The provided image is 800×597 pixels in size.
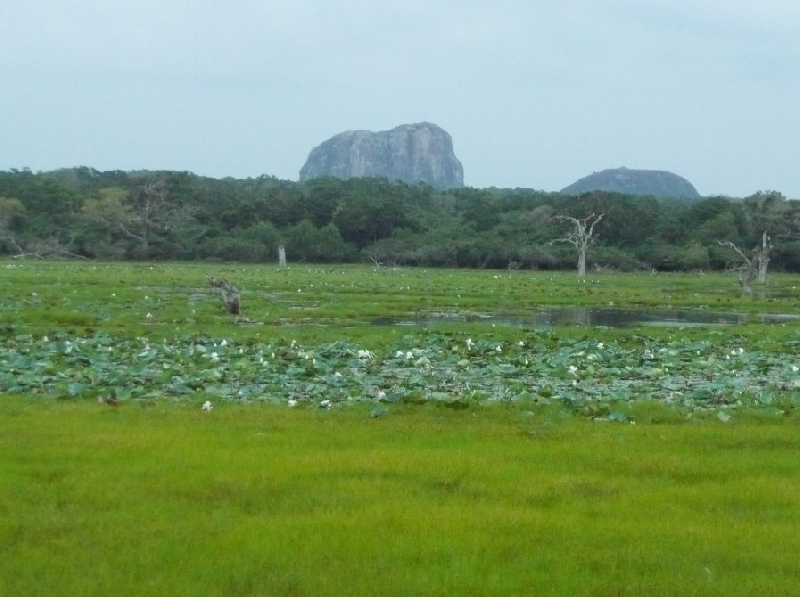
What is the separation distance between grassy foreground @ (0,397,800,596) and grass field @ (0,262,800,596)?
0.02 m

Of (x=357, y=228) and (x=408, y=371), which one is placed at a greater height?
(x=357, y=228)

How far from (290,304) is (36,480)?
22.8 m

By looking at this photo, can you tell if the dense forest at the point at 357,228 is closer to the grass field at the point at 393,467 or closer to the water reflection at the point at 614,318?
the water reflection at the point at 614,318

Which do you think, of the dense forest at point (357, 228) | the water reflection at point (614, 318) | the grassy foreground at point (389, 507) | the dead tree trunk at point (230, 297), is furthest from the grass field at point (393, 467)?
the dense forest at point (357, 228)

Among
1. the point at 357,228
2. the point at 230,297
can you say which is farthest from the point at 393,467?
the point at 357,228

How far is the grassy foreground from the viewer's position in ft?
20.2

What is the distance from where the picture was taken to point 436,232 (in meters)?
71.0

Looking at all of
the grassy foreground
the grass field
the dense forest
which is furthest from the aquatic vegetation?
the dense forest

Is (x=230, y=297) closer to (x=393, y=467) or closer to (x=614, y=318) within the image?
(x=614, y=318)

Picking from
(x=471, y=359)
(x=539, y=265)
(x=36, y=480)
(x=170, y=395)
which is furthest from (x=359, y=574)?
(x=539, y=265)

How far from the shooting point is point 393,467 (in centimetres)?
886

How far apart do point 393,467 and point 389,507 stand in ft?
4.26

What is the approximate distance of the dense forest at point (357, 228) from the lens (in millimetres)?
66250

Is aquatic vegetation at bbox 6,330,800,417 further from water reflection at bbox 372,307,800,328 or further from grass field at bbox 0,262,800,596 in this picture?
water reflection at bbox 372,307,800,328
